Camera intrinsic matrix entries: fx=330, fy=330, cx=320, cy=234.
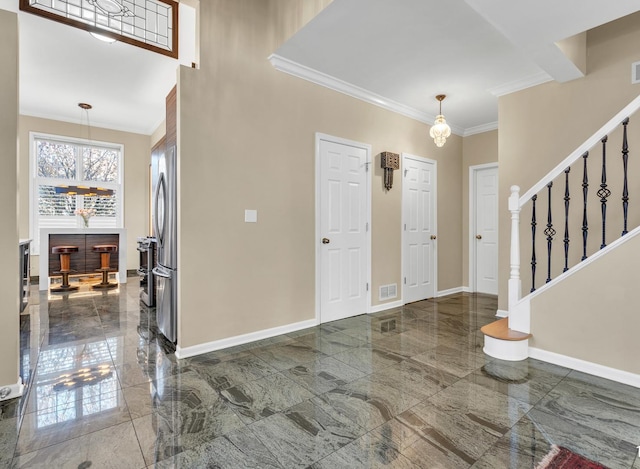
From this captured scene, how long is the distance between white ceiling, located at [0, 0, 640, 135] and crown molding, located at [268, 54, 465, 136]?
1cm

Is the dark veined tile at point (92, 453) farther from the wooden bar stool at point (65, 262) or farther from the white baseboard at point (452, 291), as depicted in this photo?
the wooden bar stool at point (65, 262)

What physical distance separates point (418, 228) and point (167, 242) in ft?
11.4

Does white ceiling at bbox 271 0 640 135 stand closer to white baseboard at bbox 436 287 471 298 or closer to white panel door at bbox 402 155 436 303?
white panel door at bbox 402 155 436 303

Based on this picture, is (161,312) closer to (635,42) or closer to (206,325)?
(206,325)

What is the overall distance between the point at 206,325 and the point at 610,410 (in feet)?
9.82

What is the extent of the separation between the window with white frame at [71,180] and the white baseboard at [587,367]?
657cm

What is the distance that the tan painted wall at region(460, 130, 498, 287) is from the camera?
5.46 metres

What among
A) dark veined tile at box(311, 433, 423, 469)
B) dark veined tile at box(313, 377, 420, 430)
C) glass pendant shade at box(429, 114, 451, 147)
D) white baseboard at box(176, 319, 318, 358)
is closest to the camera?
dark veined tile at box(311, 433, 423, 469)

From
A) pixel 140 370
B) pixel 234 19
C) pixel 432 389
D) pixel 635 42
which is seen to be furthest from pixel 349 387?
pixel 635 42

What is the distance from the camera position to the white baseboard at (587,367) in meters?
2.37

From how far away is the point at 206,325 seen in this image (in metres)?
Answer: 3.01

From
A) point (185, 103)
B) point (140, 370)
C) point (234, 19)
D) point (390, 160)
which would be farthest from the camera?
point (390, 160)

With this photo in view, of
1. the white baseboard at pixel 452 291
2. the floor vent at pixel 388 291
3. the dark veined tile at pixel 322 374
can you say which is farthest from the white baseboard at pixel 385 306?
the dark veined tile at pixel 322 374

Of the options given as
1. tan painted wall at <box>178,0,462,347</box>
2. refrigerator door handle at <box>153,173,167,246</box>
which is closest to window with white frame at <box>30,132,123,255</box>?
refrigerator door handle at <box>153,173,167,246</box>
